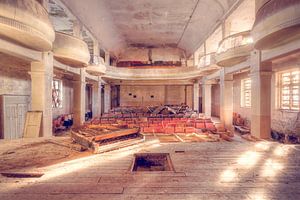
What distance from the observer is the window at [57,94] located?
15903 millimetres

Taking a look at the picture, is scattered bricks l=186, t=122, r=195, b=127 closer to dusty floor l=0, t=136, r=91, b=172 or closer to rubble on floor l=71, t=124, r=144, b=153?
rubble on floor l=71, t=124, r=144, b=153

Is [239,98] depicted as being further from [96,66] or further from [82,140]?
[82,140]

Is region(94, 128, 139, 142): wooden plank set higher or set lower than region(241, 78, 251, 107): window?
lower

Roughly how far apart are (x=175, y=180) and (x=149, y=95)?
72.1 ft

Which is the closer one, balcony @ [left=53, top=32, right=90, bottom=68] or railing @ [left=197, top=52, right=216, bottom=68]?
balcony @ [left=53, top=32, right=90, bottom=68]

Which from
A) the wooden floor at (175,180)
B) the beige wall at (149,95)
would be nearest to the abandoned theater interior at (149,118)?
the wooden floor at (175,180)

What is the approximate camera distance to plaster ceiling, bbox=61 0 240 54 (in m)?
12.1

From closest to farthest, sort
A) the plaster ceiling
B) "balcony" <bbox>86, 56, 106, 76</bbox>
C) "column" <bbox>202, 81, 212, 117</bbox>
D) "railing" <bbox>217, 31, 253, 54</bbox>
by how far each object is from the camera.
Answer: "railing" <bbox>217, 31, 253, 54</bbox>, the plaster ceiling, "balcony" <bbox>86, 56, 106, 76</bbox>, "column" <bbox>202, 81, 212, 117</bbox>

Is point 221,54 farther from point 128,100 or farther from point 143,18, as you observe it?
point 128,100

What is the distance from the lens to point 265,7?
580 centimetres

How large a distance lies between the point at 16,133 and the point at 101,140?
8.14 meters

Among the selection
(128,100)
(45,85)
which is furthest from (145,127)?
(128,100)

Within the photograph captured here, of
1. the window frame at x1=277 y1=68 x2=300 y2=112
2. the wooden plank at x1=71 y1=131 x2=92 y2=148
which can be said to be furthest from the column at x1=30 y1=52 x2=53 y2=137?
the window frame at x1=277 y1=68 x2=300 y2=112

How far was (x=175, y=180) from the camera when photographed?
3133mm
